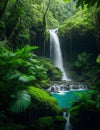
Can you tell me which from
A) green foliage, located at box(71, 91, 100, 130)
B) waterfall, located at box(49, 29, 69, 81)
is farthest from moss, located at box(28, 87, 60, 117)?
waterfall, located at box(49, 29, 69, 81)

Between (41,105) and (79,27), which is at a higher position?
(79,27)

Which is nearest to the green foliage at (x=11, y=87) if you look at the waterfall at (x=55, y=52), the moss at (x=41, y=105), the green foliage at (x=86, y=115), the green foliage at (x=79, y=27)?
the moss at (x=41, y=105)

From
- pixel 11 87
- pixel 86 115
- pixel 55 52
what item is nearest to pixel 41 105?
pixel 11 87

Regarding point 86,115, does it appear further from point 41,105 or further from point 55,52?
point 55,52

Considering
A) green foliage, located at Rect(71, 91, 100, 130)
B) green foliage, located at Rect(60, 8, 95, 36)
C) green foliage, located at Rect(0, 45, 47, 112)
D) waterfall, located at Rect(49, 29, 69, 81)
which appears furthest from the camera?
waterfall, located at Rect(49, 29, 69, 81)

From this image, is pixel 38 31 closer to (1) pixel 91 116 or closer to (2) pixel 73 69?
(2) pixel 73 69

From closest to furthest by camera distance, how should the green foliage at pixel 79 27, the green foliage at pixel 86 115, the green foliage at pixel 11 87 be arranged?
the green foliage at pixel 11 87 < the green foliage at pixel 86 115 < the green foliage at pixel 79 27

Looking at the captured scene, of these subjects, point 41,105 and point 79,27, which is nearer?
point 41,105

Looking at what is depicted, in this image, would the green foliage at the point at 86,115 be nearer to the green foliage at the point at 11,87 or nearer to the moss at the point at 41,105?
the moss at the point at 41,105

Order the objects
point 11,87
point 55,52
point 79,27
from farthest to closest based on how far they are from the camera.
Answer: point 55,52 < point 79,27 < point 11,87

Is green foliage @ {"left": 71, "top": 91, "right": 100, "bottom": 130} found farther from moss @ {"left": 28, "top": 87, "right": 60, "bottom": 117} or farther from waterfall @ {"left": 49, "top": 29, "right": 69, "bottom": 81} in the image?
waterfall @ {"left": 49, "top": 29, "right": 69, "bottom": 81}

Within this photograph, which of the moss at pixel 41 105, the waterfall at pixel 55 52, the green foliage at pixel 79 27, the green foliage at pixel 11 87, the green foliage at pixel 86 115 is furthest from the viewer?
the waterfall at pixel 55 52

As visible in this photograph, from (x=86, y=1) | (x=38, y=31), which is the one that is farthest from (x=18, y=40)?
(x=86, y=1)

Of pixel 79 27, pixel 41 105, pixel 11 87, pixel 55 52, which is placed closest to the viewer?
pixel 11 87
